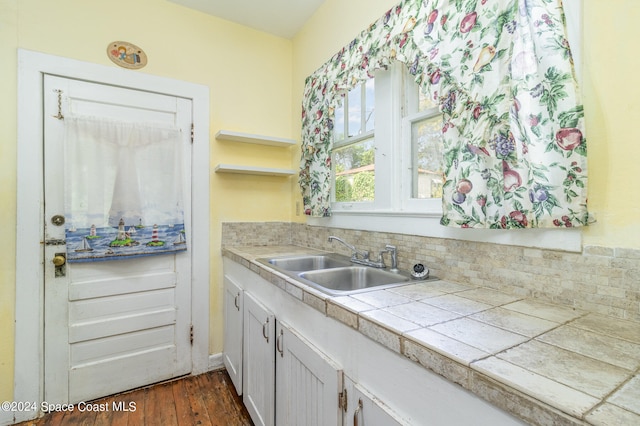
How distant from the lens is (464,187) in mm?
1161

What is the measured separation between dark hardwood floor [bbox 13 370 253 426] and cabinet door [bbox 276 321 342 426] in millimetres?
678

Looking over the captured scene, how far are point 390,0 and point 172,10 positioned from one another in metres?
1.64

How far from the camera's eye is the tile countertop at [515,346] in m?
0.49

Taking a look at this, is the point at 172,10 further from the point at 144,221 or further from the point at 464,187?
the point at 464,187

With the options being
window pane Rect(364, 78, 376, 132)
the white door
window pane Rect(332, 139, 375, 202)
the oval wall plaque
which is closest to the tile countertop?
window pane Rect(332, 139, 375, 202)

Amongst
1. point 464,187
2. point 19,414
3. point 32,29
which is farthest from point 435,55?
point 19,414

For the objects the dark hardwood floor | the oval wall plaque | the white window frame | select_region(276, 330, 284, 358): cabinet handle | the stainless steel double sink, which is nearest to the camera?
the white window frame

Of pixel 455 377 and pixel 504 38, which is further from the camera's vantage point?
pixel 504 38

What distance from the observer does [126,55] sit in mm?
2043

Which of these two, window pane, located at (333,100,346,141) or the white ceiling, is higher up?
the white ceiling

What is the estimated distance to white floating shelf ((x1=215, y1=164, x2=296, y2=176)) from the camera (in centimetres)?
226

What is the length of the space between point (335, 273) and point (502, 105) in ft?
3.58

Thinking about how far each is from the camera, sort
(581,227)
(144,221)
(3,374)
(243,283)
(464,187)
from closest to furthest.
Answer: (581,227), (464,187), (3,374), (243,283), (144,221)

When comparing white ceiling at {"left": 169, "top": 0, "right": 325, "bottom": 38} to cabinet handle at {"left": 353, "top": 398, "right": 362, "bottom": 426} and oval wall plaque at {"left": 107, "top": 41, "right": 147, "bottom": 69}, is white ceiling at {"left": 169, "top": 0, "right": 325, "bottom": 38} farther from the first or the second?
cabinet handle at {"left": 353, "top": 398, "right": 362, "bottom": 426}
